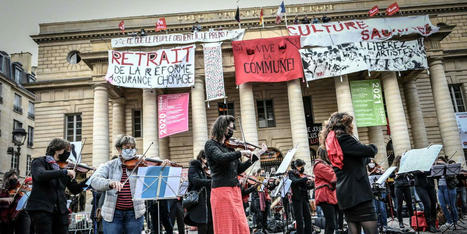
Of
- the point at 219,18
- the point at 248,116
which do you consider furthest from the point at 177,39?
the point at 219,18

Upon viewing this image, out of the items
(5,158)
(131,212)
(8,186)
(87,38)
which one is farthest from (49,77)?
(131,212)

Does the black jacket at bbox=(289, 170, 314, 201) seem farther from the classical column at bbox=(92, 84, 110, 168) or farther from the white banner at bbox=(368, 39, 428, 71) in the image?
the classical column at bbox=(92, 84, 110, 168)

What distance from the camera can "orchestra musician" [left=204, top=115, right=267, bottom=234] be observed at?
404cm

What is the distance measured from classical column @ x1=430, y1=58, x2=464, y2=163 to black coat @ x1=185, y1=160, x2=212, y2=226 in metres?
20.9

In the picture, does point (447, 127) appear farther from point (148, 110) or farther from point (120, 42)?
point (120, 42)

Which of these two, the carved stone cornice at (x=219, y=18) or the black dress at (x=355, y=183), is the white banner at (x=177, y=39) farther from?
the black dress at (x=355, y=183)

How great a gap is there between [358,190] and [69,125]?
25.8 m

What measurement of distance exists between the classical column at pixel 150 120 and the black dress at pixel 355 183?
16598 millimetres

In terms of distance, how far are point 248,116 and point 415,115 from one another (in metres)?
12.2

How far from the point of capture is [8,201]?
761 centimetres

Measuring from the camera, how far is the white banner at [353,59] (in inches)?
788

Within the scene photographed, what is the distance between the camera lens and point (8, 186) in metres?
7.99

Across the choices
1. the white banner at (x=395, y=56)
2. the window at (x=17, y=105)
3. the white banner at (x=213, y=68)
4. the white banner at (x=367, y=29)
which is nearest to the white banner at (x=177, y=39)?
the white banner at (x=213, y=68)

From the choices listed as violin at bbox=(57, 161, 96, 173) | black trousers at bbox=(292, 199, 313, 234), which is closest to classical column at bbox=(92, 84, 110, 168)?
violin at bbox=(57, 161, 96, 173)
